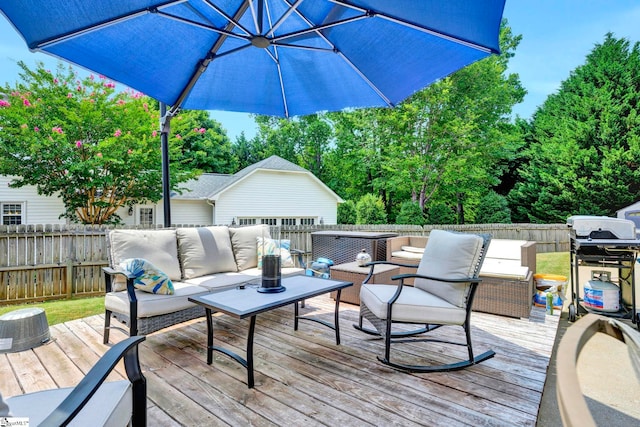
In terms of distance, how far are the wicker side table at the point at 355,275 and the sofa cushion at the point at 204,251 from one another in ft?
4.39

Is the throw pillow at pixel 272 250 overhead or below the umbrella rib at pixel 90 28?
below

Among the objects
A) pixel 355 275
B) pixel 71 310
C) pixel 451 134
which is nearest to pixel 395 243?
pixel 355 275

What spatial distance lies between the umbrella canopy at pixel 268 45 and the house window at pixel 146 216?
8.80 m

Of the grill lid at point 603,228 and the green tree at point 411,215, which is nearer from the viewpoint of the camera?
the grill lid at point 603,228

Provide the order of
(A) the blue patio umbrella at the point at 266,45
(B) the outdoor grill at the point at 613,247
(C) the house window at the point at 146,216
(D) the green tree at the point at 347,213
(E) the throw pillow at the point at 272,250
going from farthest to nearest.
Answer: (D) the green tree at the point at 347,213 → (C) the house window at the point at 146,216 → (E) the throw pillow at the point at 272,250 → (B) the outdoor grill at the point at 613,247 → (A) the blue patio umbrella at the point at 266,45

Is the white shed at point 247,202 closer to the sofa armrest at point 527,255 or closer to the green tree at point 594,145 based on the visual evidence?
the green tree at point 594,145

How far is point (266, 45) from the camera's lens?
2.85 m

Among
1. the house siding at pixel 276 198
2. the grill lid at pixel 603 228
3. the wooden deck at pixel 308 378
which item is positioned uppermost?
the house siding at pixel 276 198

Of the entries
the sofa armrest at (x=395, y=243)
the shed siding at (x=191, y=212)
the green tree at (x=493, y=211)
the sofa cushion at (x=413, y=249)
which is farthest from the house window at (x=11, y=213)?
the green tree at (x=493, y=211)

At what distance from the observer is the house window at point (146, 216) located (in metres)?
11.6

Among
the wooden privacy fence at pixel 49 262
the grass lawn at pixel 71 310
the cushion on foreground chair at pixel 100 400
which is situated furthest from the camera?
the wooden privacy fence at pixel 49 262

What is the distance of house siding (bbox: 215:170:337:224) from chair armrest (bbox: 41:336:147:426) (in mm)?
11404

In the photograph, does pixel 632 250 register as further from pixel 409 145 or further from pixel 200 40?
pixel 409 145

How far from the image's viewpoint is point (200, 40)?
3277 mm
